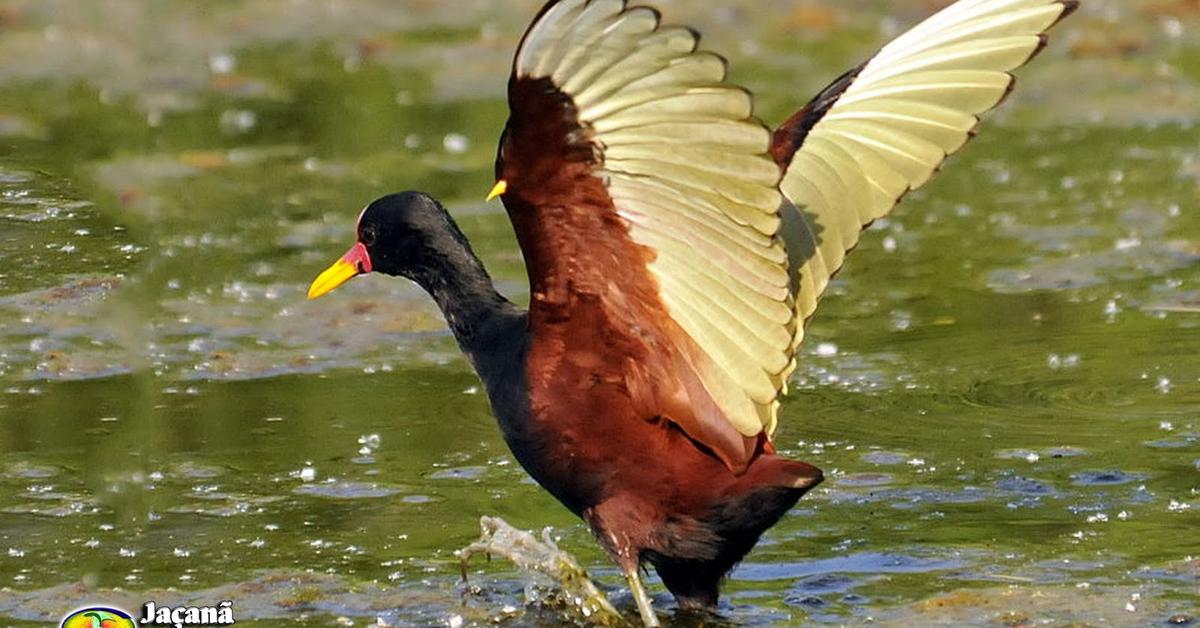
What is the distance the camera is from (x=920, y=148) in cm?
561

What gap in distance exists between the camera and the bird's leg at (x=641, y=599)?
5145 millimetres

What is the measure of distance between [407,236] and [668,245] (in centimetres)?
119

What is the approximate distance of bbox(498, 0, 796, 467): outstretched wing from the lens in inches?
165

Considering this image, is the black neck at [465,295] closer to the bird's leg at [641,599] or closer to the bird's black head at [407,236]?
the bird's black head at [407,236]

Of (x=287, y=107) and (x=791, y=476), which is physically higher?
(x=287, y=107)

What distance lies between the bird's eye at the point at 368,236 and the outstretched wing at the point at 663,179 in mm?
1027

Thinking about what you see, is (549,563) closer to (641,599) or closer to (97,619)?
(641,599)

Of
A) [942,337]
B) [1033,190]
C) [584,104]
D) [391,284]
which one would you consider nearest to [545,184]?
[584,104]

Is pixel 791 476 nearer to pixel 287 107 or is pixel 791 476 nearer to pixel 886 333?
pixel 886 333

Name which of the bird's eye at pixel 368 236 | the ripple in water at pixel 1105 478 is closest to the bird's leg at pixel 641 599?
the bird's eye at pixel 368 236

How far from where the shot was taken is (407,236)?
562 centimetres

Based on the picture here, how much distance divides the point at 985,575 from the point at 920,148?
3.50 feet

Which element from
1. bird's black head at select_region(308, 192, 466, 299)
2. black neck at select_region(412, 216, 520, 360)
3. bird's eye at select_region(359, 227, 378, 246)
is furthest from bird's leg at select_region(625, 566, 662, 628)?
bird's eye at select_region(359, 227, 378, 246)

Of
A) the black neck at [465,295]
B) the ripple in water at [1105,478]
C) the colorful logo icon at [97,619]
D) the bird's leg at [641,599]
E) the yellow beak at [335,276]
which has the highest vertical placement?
the yellow beak at [335,276]
